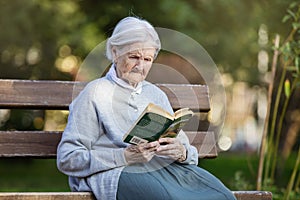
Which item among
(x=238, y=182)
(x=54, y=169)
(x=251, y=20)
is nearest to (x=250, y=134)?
(x=54, y=169)

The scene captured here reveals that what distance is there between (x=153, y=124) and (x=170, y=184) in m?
0.36

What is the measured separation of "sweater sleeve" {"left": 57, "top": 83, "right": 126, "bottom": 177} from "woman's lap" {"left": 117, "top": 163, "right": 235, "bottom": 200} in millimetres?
99

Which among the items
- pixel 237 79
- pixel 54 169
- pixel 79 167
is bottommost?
pixel 54 169

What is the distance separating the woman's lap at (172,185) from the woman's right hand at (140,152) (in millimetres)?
69

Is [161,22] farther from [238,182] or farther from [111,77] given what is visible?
[111,77]

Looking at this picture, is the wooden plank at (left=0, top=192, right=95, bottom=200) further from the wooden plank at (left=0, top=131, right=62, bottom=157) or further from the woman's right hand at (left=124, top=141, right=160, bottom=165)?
the wooden plank at (left=0, top=131, right=62, bottom=157)

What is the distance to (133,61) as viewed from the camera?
3402mm

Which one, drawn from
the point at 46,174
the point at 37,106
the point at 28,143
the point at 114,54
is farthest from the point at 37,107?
the point at 46,174

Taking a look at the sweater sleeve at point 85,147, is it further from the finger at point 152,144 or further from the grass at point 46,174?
the grass at point 46,174

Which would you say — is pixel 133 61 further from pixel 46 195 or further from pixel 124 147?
pixel 46 195

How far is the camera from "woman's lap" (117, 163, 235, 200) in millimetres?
3104

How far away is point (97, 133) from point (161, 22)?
522cm

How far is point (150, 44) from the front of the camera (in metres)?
3.42

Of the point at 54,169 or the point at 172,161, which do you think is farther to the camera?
the point at 54,169
